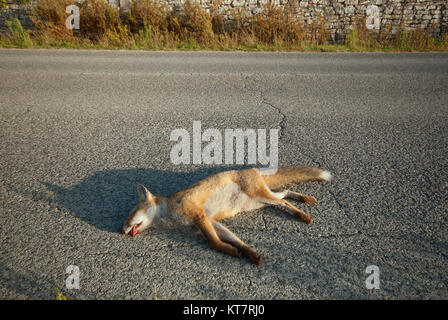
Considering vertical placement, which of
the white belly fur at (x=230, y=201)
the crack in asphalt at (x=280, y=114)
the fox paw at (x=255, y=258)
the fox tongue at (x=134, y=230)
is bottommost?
the fox paw at (x=255, y=258)

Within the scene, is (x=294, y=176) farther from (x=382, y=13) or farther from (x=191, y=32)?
(x=382, y=13)

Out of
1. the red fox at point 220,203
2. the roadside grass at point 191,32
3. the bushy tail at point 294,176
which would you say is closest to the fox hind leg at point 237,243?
the red fox at point 220,203

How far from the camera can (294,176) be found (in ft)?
10.5

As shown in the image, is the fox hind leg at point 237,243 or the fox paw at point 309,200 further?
the fox paw at point 309,200

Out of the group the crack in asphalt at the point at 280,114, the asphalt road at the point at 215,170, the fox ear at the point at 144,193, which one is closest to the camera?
the asphalt road at the point at 215,170

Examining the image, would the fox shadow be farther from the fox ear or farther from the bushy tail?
the bushy tail

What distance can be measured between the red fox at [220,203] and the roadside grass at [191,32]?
8090 millimetres

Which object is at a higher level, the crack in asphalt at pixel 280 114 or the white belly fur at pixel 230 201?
the crack in asphalt at pixel 280 114

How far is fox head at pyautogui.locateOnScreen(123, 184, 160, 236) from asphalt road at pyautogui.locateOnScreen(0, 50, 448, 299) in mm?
105

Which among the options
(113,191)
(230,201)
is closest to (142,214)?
(113,191)

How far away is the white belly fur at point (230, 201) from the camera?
277 cm

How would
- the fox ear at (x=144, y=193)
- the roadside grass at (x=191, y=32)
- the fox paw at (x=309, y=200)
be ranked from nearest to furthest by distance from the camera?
the fox ear at (x=144, y=193) → the fox paw at (x=309, y=200) → the roadside grass at (x=191, y=32)

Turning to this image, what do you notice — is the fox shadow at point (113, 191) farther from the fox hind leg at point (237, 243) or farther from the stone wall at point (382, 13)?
the stone wall at point (382, 13)

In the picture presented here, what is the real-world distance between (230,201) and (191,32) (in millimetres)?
9606
